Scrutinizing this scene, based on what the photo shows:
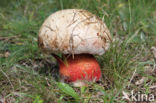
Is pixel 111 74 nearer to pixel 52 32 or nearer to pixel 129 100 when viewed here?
pixel 129 100

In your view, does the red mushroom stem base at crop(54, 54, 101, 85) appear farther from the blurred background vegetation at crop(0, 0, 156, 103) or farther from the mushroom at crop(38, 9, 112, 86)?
the blurred background vegetation at crop(0, 0, 156, 103)

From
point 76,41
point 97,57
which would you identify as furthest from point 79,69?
point 97,57

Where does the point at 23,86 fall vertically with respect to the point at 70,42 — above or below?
below

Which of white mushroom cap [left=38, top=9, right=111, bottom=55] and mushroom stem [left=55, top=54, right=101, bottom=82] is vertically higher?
white mushroom cap [left=38, top=9, right=111, bottom=55]

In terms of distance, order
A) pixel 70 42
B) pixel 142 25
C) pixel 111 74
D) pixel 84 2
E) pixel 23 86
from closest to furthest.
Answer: pixel 70 42
pixel 23 86
pixel 111 74
pixel 84 2
pixel 142 25

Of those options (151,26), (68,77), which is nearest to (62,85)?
(68,77)

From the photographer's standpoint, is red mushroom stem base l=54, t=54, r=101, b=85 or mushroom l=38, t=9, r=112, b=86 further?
red mushroom stem base l=54, t=54, r=101, b=85

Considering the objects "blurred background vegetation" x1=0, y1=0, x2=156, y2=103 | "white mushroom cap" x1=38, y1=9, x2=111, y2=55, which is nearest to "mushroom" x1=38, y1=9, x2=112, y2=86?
"white mushroom cap" x1=38, y1=9, x2=111, y2=55
